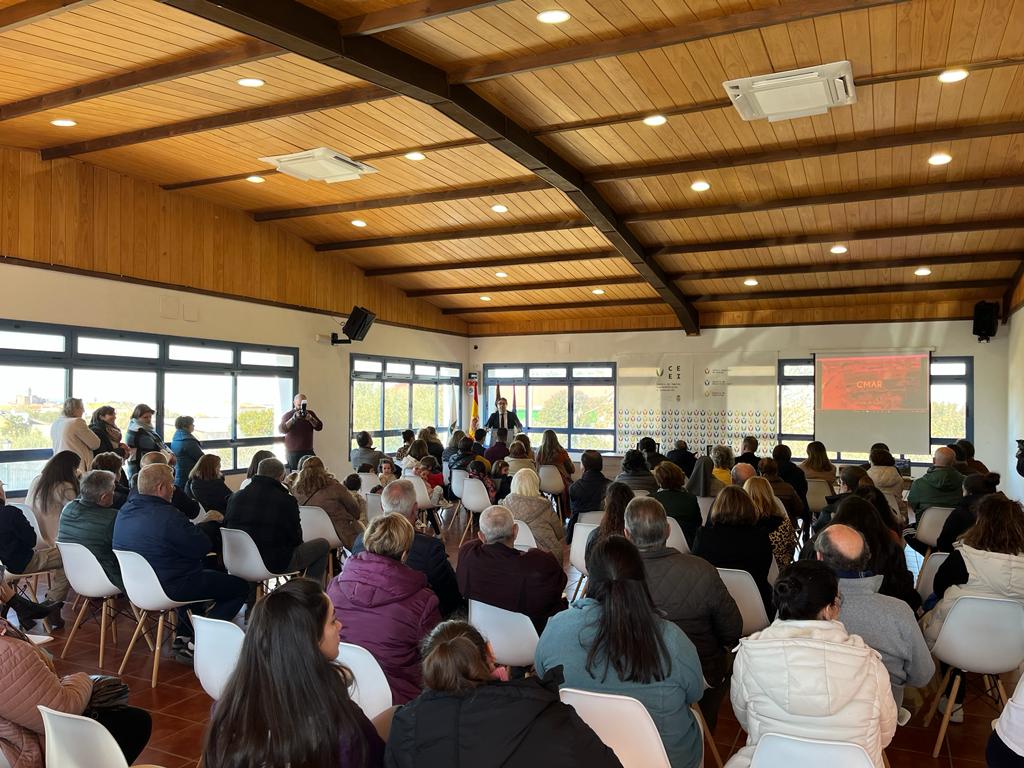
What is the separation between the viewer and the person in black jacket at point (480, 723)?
165 cm

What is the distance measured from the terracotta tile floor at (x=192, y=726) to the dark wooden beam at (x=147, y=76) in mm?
3973

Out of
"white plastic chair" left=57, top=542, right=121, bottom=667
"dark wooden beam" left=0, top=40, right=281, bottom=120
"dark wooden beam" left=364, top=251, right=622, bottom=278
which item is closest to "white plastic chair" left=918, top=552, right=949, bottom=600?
"white plastic chair" left=57, top=542, right=121, bottom=667

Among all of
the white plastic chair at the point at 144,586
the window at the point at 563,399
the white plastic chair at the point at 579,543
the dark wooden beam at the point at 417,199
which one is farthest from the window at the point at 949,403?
the white plastic chair at the point at 144,586

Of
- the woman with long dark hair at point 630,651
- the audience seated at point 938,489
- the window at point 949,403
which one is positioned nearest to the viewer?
the woman with long dark hair at point 630,651

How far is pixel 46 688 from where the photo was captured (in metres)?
2.23

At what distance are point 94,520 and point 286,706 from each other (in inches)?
138

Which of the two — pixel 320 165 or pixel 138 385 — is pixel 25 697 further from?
pixel 138 385

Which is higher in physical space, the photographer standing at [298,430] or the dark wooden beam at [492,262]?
the dark wooden beam at [492,262]

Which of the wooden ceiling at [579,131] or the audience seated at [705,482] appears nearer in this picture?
the wooden ceiling at [579,131]

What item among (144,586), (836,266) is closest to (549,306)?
(836,266)

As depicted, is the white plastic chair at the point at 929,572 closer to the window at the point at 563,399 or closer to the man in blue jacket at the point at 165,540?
the man in blue jacket at the point at 165,540

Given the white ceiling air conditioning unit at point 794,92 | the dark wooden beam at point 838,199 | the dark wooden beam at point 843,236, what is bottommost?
the dark wooden beam at point 843,236

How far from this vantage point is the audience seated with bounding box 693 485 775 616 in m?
4.09

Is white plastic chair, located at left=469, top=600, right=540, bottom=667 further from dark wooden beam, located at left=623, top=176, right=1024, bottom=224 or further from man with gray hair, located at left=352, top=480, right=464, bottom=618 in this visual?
dark wooden beam, located at left=623, top=176, right=1024, bottom=224
